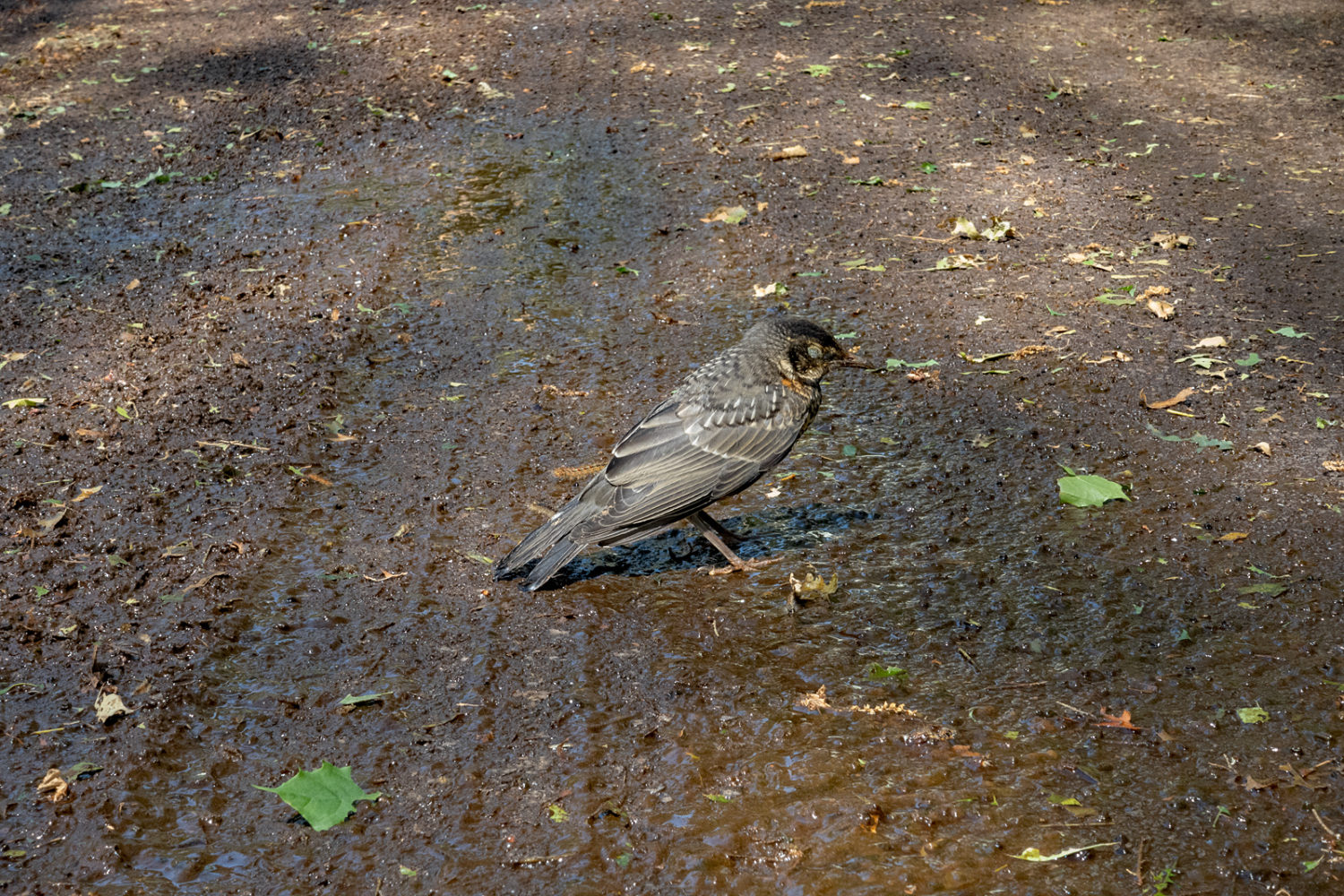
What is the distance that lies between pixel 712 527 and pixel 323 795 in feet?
6.67

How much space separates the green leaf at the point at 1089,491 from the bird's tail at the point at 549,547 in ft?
7.30

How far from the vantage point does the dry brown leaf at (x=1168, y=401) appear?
5332mm

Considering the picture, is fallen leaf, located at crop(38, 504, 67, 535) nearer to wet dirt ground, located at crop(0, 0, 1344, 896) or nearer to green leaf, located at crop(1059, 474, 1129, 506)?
wet dirt ground, located at crop(0, 0, 1344, 896)

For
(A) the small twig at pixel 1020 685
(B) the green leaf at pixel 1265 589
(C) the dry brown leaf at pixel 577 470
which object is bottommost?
(A) the small twig at pixel 1020 685

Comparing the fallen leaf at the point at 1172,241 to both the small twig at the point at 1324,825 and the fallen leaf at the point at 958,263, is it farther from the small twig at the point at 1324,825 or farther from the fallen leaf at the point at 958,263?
the small twig at the point at 1324,825

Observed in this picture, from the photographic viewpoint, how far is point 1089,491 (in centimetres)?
474

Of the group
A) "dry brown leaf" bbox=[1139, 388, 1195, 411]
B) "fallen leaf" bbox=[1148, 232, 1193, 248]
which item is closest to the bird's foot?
"dry brown leaf" bbox=[1139, 388, 1195, 411]

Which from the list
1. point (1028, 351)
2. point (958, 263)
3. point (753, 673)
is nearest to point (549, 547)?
point (753, 673)

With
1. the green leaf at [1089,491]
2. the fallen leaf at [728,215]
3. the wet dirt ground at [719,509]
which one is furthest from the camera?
the fallen leaf at [728,215]

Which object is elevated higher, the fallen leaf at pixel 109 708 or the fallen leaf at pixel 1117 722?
the fallen leaf at pixel 109 708

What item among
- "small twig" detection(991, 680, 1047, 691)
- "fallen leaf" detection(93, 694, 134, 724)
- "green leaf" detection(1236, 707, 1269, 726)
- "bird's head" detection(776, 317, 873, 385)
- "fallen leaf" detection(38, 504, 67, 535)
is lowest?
"small twig" detection(991, 680, 1047, 691)

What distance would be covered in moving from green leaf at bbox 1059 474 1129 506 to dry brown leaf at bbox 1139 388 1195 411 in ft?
2.54

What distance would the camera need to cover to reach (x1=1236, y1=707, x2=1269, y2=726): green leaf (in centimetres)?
350

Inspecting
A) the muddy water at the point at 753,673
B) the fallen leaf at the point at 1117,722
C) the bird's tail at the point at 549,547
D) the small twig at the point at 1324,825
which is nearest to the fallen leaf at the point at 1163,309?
the muddy water at the point at 753,673
